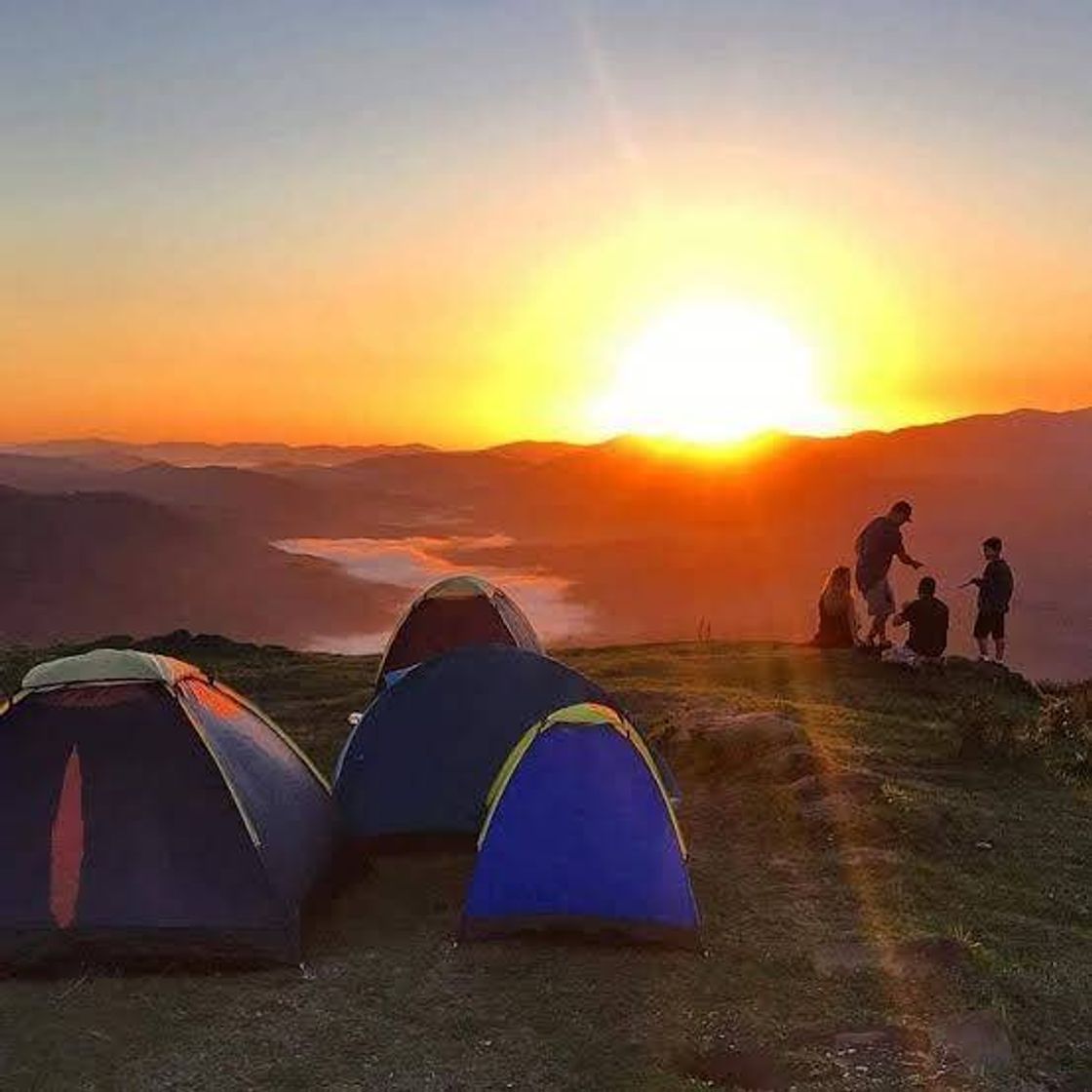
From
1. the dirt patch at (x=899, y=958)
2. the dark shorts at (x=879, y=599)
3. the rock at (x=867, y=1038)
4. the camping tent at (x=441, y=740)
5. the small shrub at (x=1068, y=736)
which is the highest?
the dark shorts at (x=879, y=599)

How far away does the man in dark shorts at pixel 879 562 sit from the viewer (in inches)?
779

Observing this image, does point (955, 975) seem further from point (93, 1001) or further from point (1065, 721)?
point (1065, 721)

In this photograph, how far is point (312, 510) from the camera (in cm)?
17550

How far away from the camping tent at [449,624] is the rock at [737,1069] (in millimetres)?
8784

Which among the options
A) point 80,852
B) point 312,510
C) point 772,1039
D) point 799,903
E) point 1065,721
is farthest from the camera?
point 312,510

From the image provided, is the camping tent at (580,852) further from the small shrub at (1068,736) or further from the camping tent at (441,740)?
the small shrub at (1068,736)

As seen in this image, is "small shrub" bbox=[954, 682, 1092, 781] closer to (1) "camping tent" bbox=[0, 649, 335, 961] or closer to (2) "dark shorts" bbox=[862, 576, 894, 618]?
(2) "dark shorts" bbox=[862, 576, 894, 618]

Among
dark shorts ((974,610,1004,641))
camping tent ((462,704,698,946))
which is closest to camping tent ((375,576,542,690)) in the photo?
camping tent ((462,704,698,946))

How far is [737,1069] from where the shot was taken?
6.97m

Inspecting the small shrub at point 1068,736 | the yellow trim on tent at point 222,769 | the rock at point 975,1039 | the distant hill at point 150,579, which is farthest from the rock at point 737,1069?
the distant hill at point 150,579

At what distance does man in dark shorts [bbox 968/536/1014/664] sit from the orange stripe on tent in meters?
15.1

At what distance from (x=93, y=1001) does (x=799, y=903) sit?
541 centimetres

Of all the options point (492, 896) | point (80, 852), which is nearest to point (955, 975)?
point (492, 896)

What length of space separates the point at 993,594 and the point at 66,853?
1646 centimetres
